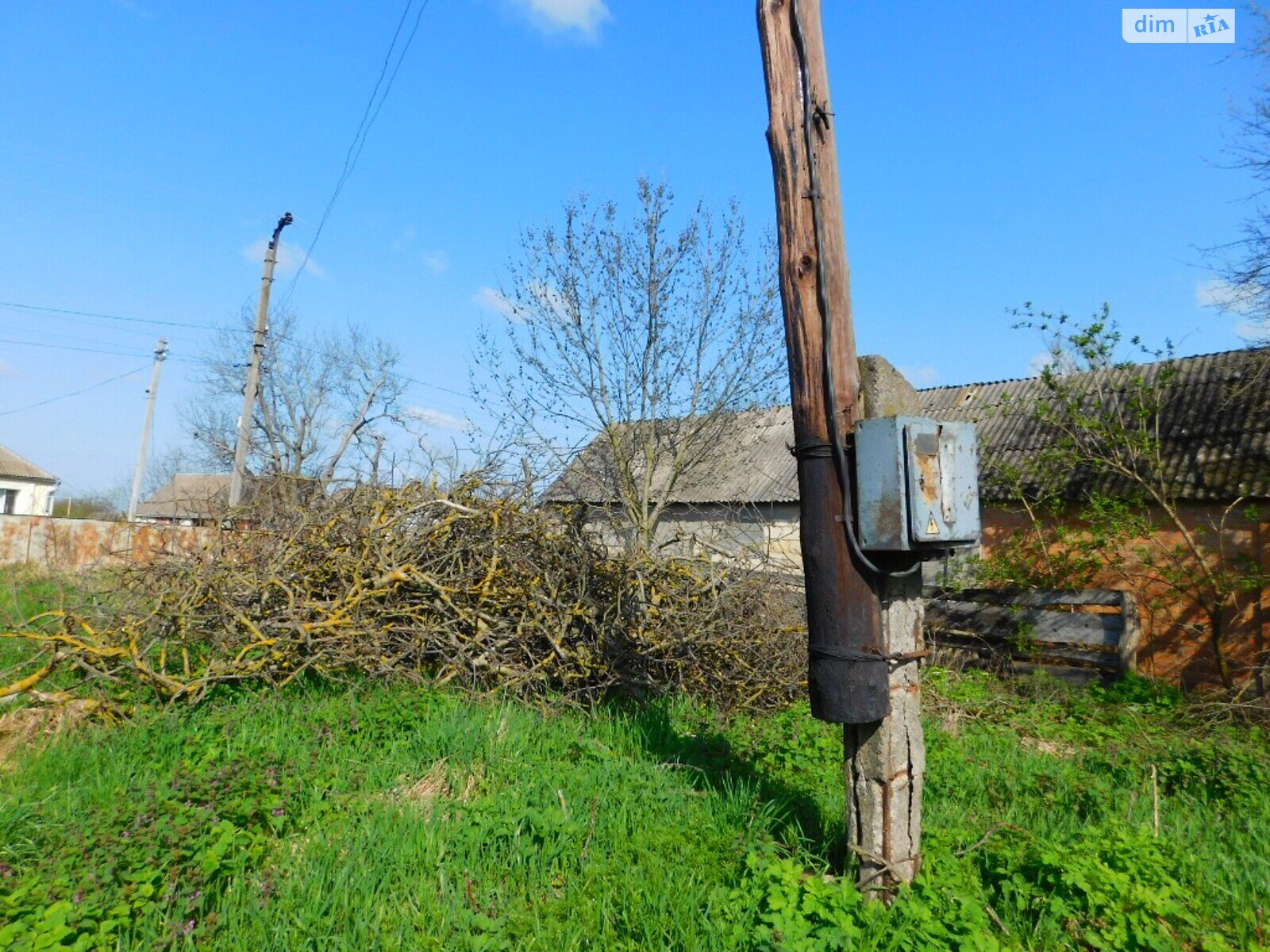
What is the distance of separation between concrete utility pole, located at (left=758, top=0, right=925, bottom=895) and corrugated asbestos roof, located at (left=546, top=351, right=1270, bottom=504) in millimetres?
4152

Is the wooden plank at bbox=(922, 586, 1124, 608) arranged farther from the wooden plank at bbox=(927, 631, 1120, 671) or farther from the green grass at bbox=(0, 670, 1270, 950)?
the green grass at bbox=(0, 670, 1270, 950)

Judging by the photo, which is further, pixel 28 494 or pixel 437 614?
pixel 28 494

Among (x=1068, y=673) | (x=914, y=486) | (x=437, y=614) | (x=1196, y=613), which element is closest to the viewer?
(x=914, y=486)

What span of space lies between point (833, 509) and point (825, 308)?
2.63ft

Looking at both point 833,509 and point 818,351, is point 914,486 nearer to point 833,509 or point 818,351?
point 833,509

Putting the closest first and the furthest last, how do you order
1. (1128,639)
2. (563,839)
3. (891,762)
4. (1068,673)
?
(891,762) < (563,839) < (1128,639) < (1068,673)

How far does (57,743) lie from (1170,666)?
1254 cm

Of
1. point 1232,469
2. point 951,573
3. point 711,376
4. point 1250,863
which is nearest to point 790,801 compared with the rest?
point 1250,863

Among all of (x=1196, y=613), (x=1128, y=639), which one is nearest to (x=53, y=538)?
(x=1128, y=639)

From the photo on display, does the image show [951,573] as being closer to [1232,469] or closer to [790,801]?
[1232,469]

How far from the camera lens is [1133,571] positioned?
11336mm

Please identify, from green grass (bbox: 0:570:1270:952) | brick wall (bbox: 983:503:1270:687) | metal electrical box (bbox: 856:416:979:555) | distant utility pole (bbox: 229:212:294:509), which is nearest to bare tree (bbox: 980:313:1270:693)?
brick wall (bbox: 983:503:1270:687)

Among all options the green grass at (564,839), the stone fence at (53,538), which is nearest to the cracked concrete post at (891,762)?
the green grass at (564,839)

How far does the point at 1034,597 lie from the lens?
9.60 meters
